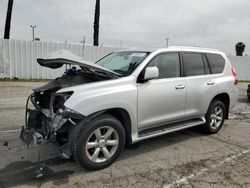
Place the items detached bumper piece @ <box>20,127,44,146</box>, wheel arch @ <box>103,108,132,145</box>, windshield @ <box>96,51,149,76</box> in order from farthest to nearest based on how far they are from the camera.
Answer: windshield @ <box>96,51,149,76</box> < wheel arch @ <box>103,108,132,145</box> < detached bumper piece @ <box>20,127,44,146</box>

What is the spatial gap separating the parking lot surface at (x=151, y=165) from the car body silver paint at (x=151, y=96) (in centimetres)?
53

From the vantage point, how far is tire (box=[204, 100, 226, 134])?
5070 mm

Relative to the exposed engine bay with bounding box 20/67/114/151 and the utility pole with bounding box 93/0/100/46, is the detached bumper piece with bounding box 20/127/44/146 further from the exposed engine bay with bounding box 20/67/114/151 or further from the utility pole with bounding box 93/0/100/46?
the utility pole with bounding box 93/0/100/46

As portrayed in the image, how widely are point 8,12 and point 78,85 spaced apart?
15.3 m

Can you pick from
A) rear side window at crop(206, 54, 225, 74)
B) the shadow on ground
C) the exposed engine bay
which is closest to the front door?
the shadow on ground

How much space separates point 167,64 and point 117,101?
53.8 inches

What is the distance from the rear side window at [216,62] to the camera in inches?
202

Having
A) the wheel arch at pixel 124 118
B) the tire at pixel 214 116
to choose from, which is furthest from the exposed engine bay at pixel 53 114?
the tire at pixel 214 116

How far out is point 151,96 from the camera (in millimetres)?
3867

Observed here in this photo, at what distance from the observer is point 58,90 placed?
340cm

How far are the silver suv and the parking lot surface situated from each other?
311mm

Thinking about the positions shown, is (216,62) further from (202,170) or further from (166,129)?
(202,170)

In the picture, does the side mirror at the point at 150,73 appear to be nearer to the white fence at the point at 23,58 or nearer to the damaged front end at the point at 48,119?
the damaged front end at the point at 48,119

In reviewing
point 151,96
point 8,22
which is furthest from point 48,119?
point 8,22
